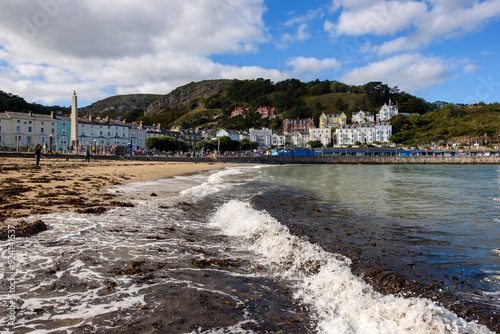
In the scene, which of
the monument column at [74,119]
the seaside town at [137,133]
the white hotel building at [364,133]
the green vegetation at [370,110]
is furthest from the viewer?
the white hotel building at [364,133]

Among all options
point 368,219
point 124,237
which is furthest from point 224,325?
point 368,219

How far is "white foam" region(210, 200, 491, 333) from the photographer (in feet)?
11.5

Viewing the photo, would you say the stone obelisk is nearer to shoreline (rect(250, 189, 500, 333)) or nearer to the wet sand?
shoreline (rect(250, 189, 500, 333))

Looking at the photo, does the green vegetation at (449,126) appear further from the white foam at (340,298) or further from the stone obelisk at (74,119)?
the white foam at (340,298)

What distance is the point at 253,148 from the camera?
11694 cm

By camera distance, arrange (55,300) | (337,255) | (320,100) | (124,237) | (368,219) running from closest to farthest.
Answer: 1. (55,300)
2. (337,255)
3. (124,237)
4. (368,219)
5. (320,100)

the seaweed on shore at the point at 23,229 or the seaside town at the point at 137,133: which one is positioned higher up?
the seaside town at the point at 137,133

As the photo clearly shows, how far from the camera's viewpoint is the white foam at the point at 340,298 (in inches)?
138

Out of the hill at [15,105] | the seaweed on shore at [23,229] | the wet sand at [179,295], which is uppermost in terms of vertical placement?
the hill at [15,105]

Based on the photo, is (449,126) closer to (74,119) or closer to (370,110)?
(370,110)

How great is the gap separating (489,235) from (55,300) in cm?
1018

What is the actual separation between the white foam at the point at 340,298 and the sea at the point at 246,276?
0.02 m

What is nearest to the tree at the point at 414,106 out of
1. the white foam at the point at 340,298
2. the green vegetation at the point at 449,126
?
the green vegetation at the point at 449,126

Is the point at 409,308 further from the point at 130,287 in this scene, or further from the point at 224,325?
the point at 130,287
